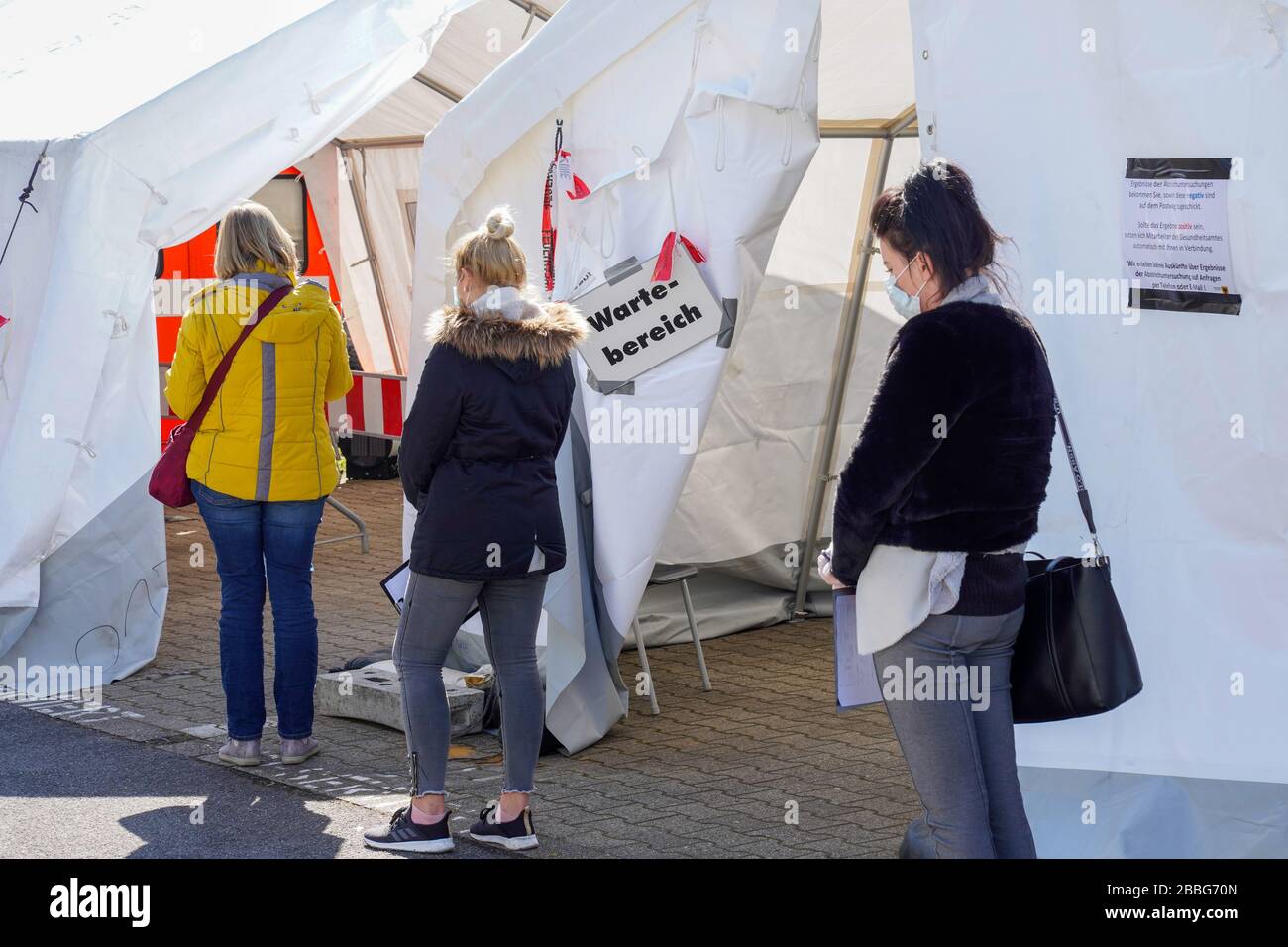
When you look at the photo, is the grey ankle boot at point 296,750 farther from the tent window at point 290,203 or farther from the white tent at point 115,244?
the tent window at point 290,203

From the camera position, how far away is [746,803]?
504 cm

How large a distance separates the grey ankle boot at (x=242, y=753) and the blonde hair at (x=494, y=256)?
1.98 meters

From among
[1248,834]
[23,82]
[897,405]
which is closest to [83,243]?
[23,82]

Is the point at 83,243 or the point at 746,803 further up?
the point at 83,243

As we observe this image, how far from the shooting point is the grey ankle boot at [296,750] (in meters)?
5.41

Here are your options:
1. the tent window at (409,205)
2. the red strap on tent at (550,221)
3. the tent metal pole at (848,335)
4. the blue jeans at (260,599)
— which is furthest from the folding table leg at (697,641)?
the tent window at (409,205)

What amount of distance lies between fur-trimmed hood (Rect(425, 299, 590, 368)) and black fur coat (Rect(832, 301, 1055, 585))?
1.31 meters

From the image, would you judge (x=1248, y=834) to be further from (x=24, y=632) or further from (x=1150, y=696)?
(x=24, y=632)

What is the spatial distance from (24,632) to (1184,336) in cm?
467

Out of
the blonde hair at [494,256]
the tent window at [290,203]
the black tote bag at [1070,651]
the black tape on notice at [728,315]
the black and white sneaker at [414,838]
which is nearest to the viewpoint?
the black tote bag at [1070,651]

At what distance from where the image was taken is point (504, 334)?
428 centimetres

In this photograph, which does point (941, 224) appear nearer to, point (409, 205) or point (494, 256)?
point (494, 256)

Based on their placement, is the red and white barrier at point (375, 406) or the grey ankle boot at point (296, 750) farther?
the red and white barrier at point (375, 406)

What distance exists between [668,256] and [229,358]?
1.47m
